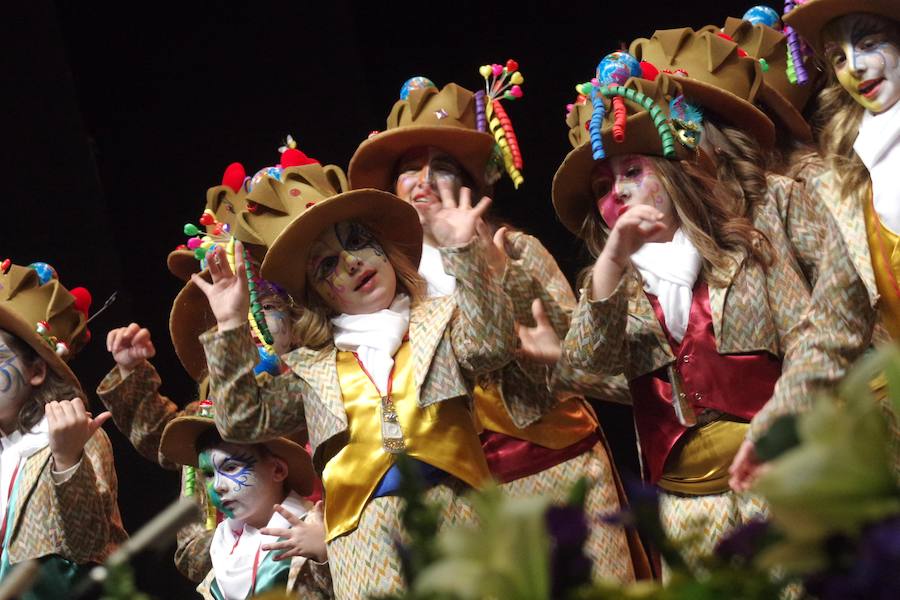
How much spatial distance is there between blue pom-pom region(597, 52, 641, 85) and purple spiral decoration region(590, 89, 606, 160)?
62 mm

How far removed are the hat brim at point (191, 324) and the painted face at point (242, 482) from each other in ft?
1.21

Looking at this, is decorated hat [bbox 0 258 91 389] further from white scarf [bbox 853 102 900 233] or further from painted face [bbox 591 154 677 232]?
white scarf [bbox 853 102 900 233]

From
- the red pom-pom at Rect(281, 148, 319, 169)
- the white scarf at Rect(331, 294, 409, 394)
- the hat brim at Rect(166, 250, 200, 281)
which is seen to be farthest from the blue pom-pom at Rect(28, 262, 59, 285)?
the white scarf at Rect(331, 294, 409, 394)

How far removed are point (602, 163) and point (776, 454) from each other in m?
1.98

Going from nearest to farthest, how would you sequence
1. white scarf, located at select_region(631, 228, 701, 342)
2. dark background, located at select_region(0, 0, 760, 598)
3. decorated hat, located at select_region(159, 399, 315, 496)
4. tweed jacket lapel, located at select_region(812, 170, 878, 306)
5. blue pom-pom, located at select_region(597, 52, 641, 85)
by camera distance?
tweed jacket lapel, located at select_region(812, 170, 878, 306)
white scarf, located at select_region(631, 228, 701, 342)
blue pom-pom, located at select_region(597, 52, 641, 85)
decorated hat, located at select_region(159, 399, 315, 496)
dark background, located at select_region(0, 0, 760, 598)

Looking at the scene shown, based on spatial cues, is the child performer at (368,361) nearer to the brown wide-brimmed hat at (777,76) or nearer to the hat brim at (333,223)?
the hat brim at (333,223)

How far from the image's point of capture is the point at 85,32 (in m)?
4.41

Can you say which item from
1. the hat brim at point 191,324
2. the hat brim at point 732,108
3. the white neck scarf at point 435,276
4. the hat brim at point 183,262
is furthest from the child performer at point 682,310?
the hat brim at point 183,262

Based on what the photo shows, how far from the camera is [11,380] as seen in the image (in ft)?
Result: 11.1

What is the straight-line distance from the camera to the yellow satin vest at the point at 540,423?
9.27 feet

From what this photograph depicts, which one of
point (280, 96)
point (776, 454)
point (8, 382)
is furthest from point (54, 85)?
point (776, 454)

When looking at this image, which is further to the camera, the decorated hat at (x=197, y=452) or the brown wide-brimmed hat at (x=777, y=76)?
the decorated hat at (x=197, y=452)

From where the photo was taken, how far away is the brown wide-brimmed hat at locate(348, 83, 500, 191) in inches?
123

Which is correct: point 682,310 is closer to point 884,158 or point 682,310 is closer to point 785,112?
point 884,158
